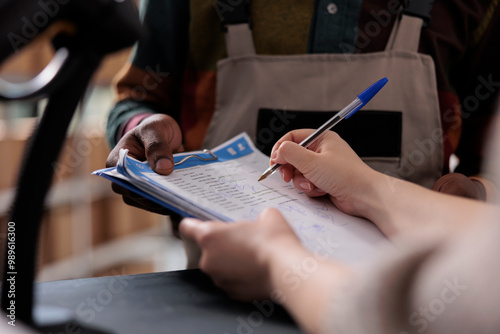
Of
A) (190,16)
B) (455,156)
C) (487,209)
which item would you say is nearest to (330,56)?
(190,16)

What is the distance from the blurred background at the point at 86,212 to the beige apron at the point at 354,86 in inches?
29.8

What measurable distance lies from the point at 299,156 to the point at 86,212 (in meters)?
1.55

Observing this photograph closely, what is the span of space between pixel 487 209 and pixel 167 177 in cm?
34

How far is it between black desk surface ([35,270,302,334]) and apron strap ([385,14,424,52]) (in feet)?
1.80

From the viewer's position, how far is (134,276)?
42cm

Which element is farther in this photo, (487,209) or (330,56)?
(330,56)

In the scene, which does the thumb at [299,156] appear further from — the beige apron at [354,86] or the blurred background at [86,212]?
the blurred background at [86,212]

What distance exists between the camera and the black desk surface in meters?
0.33

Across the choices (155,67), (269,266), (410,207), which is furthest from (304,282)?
(155,67)

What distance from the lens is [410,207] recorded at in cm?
43

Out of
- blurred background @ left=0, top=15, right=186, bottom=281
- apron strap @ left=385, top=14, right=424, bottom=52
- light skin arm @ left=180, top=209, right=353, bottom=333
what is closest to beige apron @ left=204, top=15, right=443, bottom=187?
apron strap @ left=385, top=14, right=424, bottom=52

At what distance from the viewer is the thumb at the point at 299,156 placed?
53 centimetres

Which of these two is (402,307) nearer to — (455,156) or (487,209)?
(487,209)

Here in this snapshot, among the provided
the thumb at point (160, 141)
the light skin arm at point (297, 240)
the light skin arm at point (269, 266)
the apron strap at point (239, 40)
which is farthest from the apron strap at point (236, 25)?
the light skin arm at point (269, 266)
